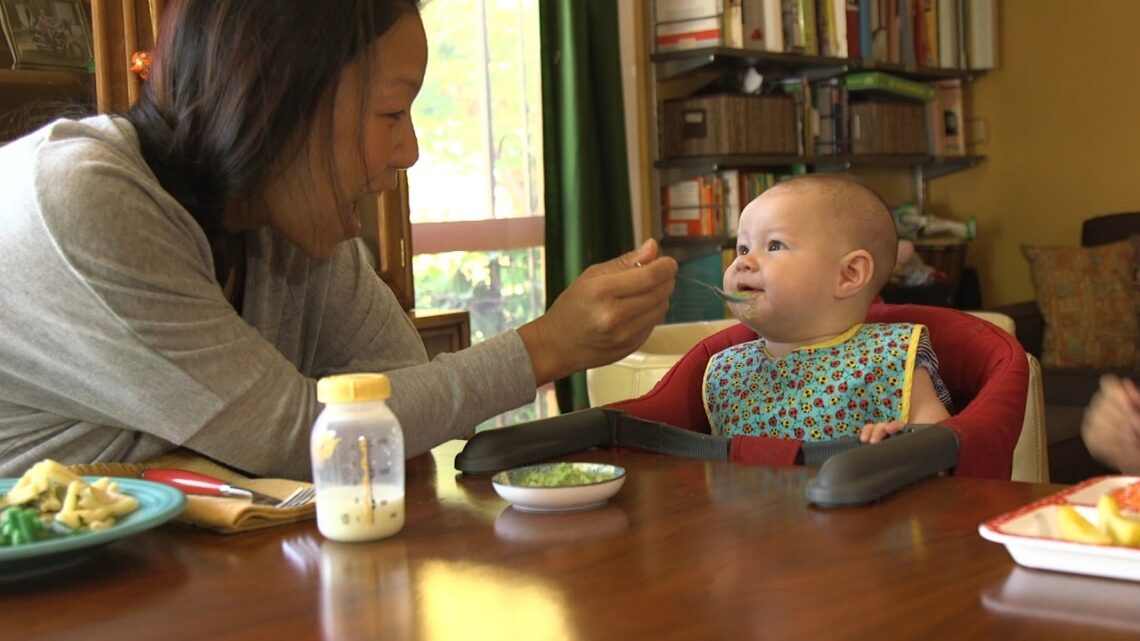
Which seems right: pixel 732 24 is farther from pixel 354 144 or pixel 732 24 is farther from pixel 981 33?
pixel 354 144

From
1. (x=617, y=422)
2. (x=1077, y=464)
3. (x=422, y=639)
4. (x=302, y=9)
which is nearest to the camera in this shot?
(x=422, y=639)

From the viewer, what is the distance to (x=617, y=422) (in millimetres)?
1463

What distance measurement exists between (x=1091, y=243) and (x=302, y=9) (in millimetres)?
4599

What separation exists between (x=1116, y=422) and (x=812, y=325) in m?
0.59

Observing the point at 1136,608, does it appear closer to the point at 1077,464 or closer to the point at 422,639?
the point at 422,639

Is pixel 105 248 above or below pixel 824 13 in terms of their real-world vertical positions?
below

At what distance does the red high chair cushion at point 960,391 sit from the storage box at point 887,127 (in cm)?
357

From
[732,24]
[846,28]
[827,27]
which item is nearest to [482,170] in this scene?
[732,24]

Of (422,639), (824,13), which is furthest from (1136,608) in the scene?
(824,13)

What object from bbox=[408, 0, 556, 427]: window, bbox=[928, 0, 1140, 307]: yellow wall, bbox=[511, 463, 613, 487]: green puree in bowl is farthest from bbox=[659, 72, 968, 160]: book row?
bbox=[511, 463, 613, 487]: green puree in bowl

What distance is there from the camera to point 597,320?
4.54 ft

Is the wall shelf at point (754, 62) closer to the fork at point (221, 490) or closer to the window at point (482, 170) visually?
the window at point (482, 170)

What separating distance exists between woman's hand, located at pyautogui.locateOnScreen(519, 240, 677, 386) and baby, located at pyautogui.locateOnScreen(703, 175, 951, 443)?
366 mm

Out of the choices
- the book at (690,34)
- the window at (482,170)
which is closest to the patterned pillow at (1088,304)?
the book at (690,34)
